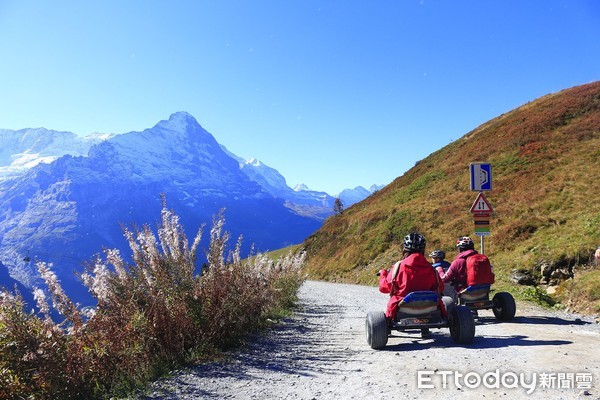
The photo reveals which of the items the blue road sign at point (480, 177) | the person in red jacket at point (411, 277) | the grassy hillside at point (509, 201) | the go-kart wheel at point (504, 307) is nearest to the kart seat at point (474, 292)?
the go-kart wheel at point (504, 307)

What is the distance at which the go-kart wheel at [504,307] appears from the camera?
30.8ft

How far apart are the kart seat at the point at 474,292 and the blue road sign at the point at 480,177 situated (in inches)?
198

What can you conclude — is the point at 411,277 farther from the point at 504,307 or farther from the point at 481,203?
the point at 481,203

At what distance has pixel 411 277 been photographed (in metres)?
6.91

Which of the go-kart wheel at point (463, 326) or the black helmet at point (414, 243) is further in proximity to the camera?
the black helmet at point (414, 243)

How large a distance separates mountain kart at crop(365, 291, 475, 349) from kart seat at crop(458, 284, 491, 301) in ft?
9.34

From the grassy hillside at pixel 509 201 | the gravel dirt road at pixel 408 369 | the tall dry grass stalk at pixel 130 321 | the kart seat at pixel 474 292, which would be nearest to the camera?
the tall dry grass stalk at pixel 130 321

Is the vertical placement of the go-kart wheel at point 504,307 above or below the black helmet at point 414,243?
below

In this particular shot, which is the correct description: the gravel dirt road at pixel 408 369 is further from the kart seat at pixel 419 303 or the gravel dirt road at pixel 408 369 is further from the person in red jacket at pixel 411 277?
the person in red jacket at pixel 411 277

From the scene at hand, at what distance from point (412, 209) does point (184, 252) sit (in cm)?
3210

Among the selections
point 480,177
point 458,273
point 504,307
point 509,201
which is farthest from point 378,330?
point 509,201

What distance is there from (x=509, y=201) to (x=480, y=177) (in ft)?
52.2

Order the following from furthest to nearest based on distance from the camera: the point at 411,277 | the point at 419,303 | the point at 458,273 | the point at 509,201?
the point at 509,201 < the point at 458,273 < the point at 411,277 < the point at 419,303

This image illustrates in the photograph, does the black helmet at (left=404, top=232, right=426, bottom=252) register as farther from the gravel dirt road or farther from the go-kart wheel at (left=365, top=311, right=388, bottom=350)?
the gravel dirt road
